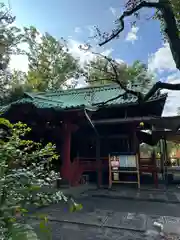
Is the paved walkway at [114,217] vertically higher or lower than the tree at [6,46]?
lower

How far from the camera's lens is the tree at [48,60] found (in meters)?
19.5

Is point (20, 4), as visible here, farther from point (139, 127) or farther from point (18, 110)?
point (139, 127)

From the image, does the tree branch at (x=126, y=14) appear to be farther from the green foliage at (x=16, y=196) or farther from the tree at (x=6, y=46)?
the tree at (x=6, y=46)

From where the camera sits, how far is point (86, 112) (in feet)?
19.7

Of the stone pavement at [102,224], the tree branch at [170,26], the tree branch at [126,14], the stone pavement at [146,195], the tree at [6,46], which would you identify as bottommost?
the stone pavement at [146,195]

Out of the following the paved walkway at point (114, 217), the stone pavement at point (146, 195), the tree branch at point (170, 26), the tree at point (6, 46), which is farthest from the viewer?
the tree at point (6, 46)

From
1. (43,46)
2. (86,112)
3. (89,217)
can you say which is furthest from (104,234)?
(43,46)

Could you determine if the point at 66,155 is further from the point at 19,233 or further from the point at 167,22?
the point at 19,233

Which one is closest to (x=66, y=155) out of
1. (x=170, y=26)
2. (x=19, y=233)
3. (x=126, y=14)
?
(x=126, y=14)

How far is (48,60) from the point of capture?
66.9 ft

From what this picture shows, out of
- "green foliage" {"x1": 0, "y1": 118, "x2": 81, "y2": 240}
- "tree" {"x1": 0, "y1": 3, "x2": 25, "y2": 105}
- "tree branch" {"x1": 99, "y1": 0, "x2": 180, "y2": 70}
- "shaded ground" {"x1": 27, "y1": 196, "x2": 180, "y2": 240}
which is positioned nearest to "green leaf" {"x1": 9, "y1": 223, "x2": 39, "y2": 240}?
"green foliage" {"x1": 0, "y1": 118, "x2": 81, "y2": 240}

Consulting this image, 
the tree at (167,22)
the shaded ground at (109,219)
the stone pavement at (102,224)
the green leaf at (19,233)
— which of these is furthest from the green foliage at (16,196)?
the tree at (167,22)

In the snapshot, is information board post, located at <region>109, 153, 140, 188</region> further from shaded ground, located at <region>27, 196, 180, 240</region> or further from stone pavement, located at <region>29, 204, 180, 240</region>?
stone pavement, located at <region>29, 204, 180, 240</region>

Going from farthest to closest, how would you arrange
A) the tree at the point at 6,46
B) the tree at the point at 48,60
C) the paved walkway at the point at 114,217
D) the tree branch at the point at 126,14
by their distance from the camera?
the tree at the point at 48,60
the tree at the point at 6,46
the tree branch at the point at 126,14
the paved walkway at the point at 114,217
